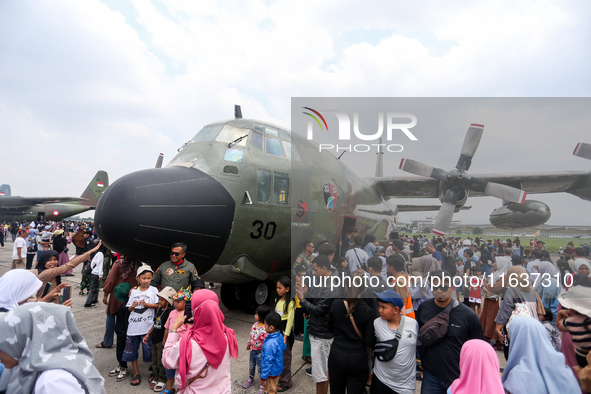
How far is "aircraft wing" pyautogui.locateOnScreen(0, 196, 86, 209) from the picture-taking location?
31.1 m

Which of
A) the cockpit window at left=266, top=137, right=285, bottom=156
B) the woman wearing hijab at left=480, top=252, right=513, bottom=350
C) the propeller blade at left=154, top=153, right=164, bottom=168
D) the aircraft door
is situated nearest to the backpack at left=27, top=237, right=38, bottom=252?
the propeller blade at left=154, top=153, right=164, bottom=168

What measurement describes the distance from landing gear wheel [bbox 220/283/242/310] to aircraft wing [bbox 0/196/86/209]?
112ft

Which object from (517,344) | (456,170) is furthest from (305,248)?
(456,170)

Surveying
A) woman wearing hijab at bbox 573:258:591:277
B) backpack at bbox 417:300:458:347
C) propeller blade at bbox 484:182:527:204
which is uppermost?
propeller blade at bbox 484:182:527:204

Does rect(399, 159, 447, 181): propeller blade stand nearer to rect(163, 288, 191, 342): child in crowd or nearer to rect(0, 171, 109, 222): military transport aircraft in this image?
rect(163, 288, 191, 342): child in crowd

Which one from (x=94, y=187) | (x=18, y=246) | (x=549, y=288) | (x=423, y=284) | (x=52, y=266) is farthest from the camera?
(x=94, y=187)

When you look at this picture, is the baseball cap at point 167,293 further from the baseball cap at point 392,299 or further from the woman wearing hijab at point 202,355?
the baseball cap at point 392,299

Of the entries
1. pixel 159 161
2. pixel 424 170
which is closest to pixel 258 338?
pixel 159 161

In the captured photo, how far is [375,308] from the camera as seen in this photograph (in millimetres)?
3299

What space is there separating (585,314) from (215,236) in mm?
4703

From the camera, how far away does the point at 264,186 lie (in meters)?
6.20

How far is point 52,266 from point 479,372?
7.06 meters

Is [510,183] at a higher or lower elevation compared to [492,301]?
higher

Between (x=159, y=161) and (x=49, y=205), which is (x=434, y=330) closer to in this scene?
(x=159, y=161)
